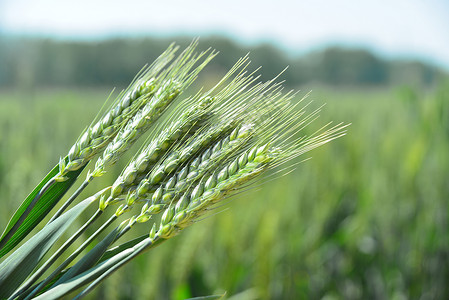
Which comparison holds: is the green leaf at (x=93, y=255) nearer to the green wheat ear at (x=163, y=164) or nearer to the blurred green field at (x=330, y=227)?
the green wheat ear at (x=163, y=164)

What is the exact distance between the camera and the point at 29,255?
34cm

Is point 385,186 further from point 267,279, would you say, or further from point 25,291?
point 25,291

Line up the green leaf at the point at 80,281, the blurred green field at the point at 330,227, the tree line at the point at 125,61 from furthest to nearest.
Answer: the tree line at the point at 125,61, the blurred green field at the point at 330,227, the green leaf at the point at 80,281

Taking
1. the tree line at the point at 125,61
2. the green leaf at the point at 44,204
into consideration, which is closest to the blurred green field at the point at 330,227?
the green leaf at the point at 44,204

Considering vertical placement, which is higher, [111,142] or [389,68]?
[389,68]

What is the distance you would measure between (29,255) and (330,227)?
1752 millimetres

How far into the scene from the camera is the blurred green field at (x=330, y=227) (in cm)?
125

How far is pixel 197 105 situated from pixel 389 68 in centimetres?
2304

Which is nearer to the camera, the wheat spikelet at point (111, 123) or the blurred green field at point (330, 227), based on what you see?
the wheat spikelet at point (111, 123)

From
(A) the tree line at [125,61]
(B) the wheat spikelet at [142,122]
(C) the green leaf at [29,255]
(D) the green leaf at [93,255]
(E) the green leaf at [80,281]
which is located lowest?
(E) the green leaf at [80,281]

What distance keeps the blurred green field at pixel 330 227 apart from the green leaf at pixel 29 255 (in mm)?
760

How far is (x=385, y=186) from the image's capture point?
1.96m

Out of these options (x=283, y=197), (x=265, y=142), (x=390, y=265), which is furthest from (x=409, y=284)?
(x=265, y=142)

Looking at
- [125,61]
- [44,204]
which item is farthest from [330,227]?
[125,61]
